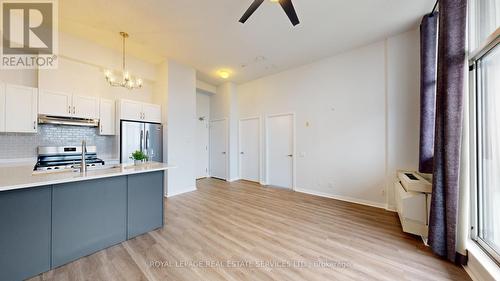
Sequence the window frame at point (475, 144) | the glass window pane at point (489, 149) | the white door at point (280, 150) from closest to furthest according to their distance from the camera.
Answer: the glass window pane at point (489, 149), the window frame at point (475, 144), the white door at point (280, 150)

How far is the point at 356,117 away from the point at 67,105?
5.73 metres

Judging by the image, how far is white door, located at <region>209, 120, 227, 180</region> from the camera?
608 centimetres

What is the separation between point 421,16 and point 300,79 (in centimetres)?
234

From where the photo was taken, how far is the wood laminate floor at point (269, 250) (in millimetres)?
1743

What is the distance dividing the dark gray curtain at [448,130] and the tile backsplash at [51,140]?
5.69 meters

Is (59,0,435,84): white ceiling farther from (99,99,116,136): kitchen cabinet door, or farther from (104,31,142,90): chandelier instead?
(99,99,116,136): kitchen cabinet door

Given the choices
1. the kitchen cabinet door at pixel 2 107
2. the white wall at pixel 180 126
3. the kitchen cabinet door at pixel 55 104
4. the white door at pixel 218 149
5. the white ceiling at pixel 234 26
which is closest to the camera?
the white ceiling at pixel 234 26

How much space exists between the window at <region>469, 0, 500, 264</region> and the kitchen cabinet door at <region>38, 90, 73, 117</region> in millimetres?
5880

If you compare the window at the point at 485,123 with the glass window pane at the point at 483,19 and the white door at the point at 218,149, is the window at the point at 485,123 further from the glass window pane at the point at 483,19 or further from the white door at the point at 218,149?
the white door at the point at 218,149

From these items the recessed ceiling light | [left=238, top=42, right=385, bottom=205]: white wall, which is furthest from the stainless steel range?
[left=238, top=42, right=385, bottom=205]: white wall

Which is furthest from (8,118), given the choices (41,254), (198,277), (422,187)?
(422,187)

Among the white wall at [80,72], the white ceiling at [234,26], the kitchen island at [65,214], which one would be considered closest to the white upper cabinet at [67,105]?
the white wall at [80,72]

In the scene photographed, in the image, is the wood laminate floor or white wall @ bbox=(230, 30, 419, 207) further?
white wall @ bbox=(230, 30, 419, 207)

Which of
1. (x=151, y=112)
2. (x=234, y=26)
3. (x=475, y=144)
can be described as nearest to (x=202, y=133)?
(x=151, y=112)
